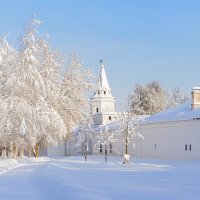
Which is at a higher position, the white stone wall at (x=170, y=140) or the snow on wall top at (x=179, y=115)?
the snow on wall top at (x=179, y=115)

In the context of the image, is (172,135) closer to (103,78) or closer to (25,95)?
(25,95)

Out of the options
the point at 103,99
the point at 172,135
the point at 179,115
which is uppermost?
the point at 103,99

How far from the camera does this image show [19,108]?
37.8 m

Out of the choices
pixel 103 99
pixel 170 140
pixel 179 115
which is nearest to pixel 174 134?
pixel 170 140

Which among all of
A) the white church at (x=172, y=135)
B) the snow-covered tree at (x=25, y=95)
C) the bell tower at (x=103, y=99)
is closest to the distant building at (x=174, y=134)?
the white church at (x=172, y=135)

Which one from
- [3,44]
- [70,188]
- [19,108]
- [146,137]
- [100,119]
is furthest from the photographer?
[100,119]

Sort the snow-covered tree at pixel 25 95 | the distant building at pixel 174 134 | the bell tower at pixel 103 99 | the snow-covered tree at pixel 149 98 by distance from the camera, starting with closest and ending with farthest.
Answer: the snow-covered tree at pixel 25 95, the distant building at pixel 174 134, the bell tower at pixel 103 99, the snow-covered tree at pixel 149 98

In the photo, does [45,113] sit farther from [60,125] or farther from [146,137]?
[146,137]

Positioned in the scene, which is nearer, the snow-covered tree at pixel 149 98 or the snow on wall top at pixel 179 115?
the snow on wall top at pixel 179 115

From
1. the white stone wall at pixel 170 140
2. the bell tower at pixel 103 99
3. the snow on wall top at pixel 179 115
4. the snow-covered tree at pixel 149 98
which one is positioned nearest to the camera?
the white stone wall at pixel 170 140

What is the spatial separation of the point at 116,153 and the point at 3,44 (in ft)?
109

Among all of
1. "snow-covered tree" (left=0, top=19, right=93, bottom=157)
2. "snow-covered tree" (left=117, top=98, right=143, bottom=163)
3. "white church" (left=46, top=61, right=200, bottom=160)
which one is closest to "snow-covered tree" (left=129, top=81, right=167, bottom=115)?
"white church" (left=46, top=61, right=200, bottom=160)

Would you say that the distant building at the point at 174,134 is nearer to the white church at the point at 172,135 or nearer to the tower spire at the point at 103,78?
the white church at the point at 172,135

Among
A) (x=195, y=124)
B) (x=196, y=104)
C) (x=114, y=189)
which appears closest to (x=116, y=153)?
(x=196, y=104)
